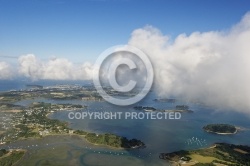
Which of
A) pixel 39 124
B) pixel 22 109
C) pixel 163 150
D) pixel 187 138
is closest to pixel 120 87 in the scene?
pixel 22 109

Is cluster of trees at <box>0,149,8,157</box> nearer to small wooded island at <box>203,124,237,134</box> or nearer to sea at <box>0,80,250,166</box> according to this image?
sea at <box>0,80,250,166</box>

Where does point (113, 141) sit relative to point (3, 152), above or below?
above

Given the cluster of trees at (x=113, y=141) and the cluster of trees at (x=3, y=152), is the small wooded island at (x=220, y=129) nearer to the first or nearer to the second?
the cluster of trees at (x=113, y=141)

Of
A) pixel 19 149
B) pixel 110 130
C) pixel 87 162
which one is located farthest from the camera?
pixel 110 130

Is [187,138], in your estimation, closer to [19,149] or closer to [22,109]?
[19,149]

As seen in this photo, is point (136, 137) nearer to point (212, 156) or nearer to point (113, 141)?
point (113, 141)

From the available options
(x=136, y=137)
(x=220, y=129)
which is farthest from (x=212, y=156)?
(x=220, y=129)

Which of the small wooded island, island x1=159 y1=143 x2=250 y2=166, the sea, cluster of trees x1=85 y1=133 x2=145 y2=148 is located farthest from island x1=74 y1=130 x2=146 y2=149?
the small wooded island

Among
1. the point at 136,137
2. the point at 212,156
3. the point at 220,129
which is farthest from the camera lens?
the point at 220,129

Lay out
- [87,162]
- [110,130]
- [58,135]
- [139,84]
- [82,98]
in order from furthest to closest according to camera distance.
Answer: [139,84], [82,98], [110,130], [58,135], [87,162]
